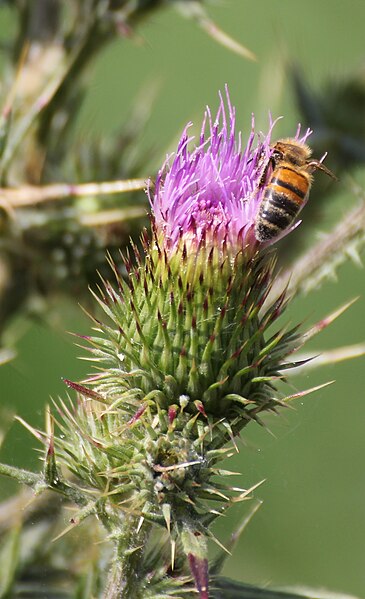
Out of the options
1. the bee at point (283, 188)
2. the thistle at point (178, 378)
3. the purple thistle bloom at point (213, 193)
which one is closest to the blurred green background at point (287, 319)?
the thistle at point (178, 378)

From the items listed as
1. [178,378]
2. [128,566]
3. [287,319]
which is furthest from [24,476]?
[287,319]

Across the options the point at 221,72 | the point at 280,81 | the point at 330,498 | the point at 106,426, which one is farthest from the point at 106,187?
the point at 221,72

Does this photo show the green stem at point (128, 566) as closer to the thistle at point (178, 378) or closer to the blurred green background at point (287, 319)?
the thistle at point (178, 378)

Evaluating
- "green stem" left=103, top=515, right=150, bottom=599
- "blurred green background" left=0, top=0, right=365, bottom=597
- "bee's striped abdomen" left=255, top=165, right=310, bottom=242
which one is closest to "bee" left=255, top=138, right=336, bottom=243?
"bee's striped abdomen" left=255, top=165, right=310, bottom=242

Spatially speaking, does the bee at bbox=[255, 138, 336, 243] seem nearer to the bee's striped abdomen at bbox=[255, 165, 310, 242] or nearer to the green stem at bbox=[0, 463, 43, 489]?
the bee's striped abdomen at bbox=[255, 165, 310, 242]

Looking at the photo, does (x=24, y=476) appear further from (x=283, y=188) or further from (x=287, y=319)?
(x=287, y=319)

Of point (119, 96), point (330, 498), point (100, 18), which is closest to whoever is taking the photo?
point (100, 18)

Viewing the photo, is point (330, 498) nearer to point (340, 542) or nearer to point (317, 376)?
point (340, 542)
